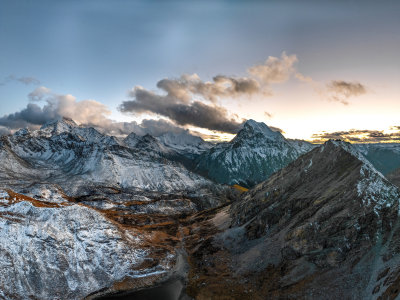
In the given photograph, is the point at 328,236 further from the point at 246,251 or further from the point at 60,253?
the point at 60,253

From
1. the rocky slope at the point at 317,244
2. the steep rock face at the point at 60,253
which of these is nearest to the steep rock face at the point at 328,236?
the rocky slope at the point at 317,244

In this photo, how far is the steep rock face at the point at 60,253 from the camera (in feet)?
237

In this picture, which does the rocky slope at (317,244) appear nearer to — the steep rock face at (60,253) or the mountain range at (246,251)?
the mountain range at (246,251)

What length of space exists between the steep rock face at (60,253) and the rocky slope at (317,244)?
24.3 metres

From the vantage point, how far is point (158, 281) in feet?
288

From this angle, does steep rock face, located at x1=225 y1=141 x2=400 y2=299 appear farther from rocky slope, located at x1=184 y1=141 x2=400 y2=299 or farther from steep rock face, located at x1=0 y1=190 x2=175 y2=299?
steep rock face, located at x1=0 y1=190 x2=175 y2=299

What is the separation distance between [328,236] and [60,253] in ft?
272

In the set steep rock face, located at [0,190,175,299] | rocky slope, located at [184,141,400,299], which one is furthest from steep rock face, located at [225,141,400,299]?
steep rock face, located at [0,190,175,299]

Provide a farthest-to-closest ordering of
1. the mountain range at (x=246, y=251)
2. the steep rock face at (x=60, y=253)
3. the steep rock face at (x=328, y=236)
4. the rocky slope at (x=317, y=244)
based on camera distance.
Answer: the steep rock face at (x=60, y=253)
the mountain range at (x=246, y=251)
the rocky slope at (x=317, y=244)
the steep rock face at (x=328, y=236)

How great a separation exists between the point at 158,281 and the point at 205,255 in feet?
78.2

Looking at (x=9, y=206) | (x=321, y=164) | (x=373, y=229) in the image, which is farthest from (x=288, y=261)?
(x=9, y=206)

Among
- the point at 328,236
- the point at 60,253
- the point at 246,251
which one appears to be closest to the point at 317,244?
the point at 328,236

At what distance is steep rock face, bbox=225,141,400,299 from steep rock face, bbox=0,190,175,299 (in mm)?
36645

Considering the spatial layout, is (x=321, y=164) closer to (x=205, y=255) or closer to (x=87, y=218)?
(x=205, y=255)
